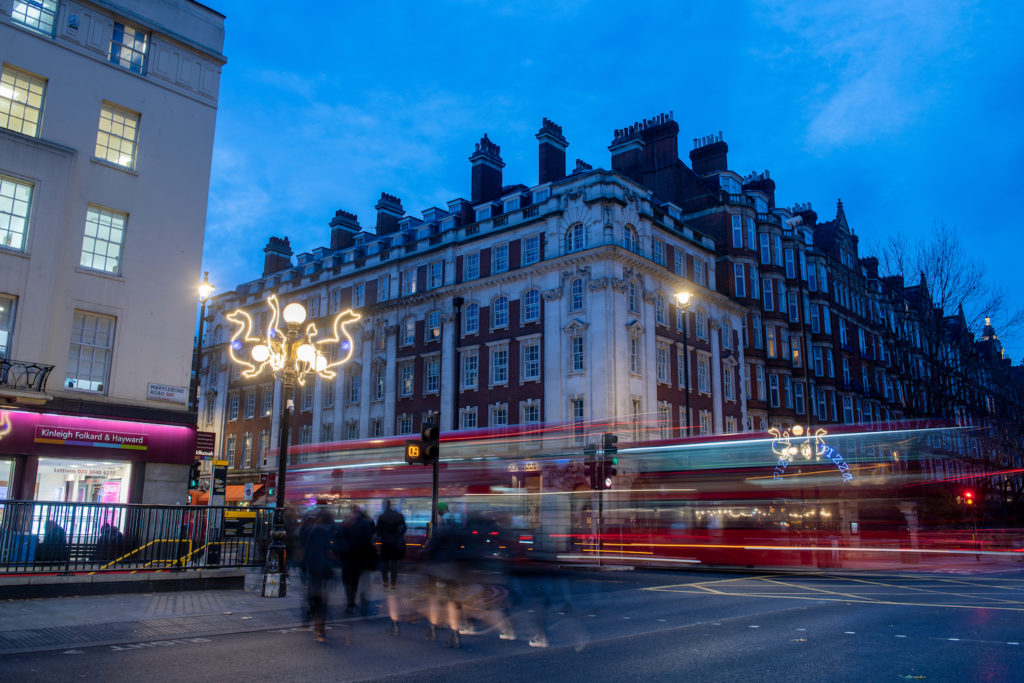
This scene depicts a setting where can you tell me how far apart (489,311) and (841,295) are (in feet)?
105

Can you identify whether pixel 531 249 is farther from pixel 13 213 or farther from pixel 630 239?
pixel 13 213

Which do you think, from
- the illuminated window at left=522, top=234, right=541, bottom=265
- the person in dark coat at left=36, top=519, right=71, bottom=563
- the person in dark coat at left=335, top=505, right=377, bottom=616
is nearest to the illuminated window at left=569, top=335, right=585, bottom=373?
the illuminated window at left=522, top=234, right=541, bottom=265

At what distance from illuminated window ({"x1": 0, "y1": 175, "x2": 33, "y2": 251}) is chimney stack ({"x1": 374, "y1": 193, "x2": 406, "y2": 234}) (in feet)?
123

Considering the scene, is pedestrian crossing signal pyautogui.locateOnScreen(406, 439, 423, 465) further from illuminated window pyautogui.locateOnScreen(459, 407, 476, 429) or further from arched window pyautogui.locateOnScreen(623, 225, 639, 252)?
arched window pyautogui.locateOnScreen(623, 225, 639, 252)

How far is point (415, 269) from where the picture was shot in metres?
48.8

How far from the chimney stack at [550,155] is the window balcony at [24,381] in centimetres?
3280

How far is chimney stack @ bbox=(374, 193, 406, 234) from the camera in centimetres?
5659

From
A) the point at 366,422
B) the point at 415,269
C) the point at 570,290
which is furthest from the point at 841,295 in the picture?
the point at 366,422

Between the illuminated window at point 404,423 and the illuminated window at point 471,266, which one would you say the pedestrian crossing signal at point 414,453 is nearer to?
the illuminated window at point 471,266

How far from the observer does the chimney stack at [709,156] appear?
5369 cm

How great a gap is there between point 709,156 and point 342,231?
94.7 feet

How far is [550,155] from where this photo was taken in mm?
46812

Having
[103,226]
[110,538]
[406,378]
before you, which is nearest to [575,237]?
[406,378]

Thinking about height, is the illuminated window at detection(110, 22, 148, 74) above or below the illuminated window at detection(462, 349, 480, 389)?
above
